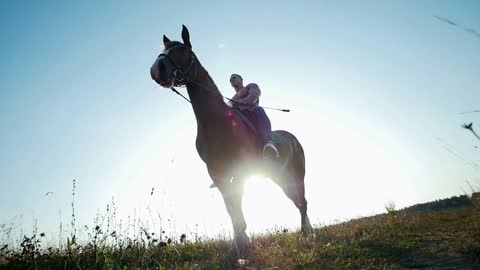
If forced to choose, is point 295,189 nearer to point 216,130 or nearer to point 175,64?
point 216,130

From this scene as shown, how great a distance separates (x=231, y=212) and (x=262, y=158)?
1369 millimetres

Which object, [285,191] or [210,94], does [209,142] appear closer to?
[210,94]

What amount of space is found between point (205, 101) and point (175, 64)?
2.91 ft

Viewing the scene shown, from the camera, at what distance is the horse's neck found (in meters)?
6.50

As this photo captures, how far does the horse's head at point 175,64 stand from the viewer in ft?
19.4

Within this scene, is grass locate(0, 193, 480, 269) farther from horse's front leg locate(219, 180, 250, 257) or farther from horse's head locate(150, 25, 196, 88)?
horse's head locate(150, 25, 196, 88)

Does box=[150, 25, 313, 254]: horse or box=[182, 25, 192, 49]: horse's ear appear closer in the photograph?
box=[150, 25, 313, 254]: horse

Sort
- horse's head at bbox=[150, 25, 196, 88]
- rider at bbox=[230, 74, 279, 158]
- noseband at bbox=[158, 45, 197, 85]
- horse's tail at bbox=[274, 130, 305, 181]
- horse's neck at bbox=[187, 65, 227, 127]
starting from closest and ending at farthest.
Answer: horse's head at bbox=[150, 25, 196, 88] → noseband at bbox=[158, 45, 197, 85] → horse's neck at bbox=[187, 65, 227, 127] → rider at bbox=[230, 74, 279, 158] → horse's tail at bbox=[274, 130, 305, 181]

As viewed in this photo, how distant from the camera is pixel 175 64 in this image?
20.8 feet

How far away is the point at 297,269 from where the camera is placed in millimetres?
4414

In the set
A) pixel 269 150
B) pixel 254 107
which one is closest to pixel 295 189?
pixel 269 150

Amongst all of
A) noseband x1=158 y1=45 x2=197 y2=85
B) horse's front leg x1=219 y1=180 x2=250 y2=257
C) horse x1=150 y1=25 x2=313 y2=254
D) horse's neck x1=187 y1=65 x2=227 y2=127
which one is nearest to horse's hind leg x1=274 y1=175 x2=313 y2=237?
horse x1=150 y1=25 x2=313 y2=254

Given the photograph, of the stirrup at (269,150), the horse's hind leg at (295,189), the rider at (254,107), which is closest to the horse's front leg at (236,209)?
the stirrup at (269,150)

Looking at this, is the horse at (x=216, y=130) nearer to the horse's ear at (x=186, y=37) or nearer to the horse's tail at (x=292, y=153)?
the horse's ear at (x=186, y=37)
